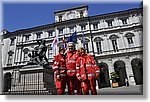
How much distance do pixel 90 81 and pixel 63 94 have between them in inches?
20.6

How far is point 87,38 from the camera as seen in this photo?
10.7 m

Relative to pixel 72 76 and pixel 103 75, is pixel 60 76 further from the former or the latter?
pixel 103 75

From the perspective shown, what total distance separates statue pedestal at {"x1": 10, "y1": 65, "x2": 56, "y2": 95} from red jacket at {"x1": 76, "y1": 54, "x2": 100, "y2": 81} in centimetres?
74

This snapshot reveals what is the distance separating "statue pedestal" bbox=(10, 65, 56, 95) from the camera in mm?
2982

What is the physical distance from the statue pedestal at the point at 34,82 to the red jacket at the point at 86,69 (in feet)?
2.43

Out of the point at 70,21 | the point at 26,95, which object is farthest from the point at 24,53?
the point at 26,95

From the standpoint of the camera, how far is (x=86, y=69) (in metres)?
2.68

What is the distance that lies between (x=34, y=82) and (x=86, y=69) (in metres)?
1.12

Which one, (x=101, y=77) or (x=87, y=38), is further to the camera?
(x=87, y=38)

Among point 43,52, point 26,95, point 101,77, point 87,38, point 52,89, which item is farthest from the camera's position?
point 87,38

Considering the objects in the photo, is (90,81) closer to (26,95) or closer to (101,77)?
(26,95)
